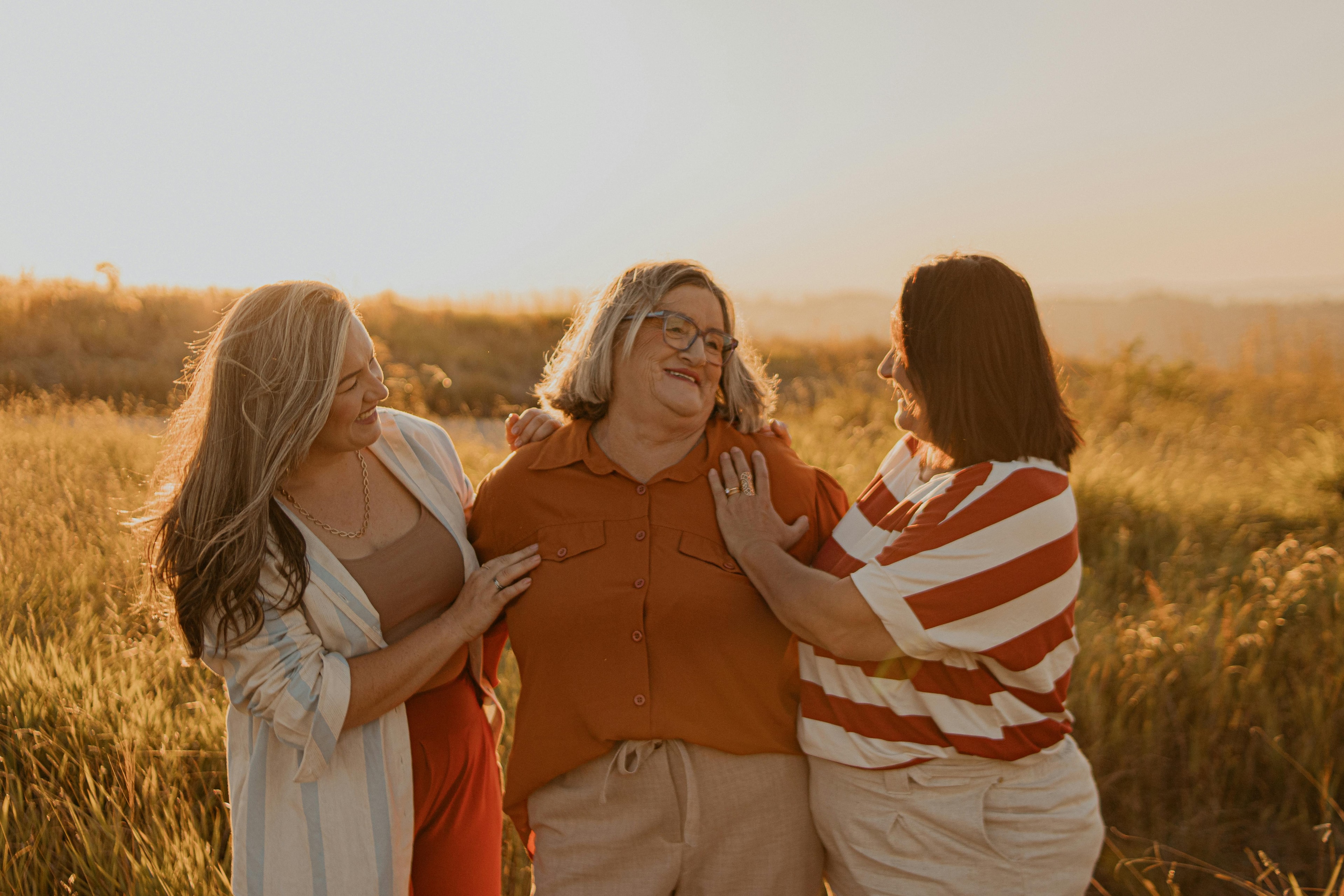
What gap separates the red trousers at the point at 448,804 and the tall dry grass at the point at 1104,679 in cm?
65

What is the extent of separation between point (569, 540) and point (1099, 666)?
3.00m

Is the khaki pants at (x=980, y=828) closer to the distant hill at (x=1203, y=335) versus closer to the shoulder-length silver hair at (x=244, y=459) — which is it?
the distant hill at (x=1203, y=335)

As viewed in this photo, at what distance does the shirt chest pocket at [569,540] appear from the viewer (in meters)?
2.48

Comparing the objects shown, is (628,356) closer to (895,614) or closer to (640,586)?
(640,586)

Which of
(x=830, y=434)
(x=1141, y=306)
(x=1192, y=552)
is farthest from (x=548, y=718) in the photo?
(x=1141, y=306)

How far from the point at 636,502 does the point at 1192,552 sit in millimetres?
4523

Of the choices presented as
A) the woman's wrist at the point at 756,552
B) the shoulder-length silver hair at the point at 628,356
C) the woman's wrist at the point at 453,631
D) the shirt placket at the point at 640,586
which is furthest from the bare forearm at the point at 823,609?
the woman's wrist at the point at 453,631

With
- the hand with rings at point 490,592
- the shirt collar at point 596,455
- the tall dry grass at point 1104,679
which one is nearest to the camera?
the hand with rings at point 490,592

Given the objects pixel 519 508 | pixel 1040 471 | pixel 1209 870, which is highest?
pixel 1040 471

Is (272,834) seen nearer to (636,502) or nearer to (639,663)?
(639,663)

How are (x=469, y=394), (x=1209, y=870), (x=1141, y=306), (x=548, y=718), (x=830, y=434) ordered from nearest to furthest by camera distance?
1. (x=548, y=718)
2. (x=1209, y=870)
3. (x=830, y=434)
4. (x=469, y=394)
5. (x=1141, y=306)

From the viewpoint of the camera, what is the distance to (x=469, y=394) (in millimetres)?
11328

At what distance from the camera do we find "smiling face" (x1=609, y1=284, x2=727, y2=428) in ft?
8.54

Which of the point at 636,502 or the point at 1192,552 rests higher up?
the point at 636,502
